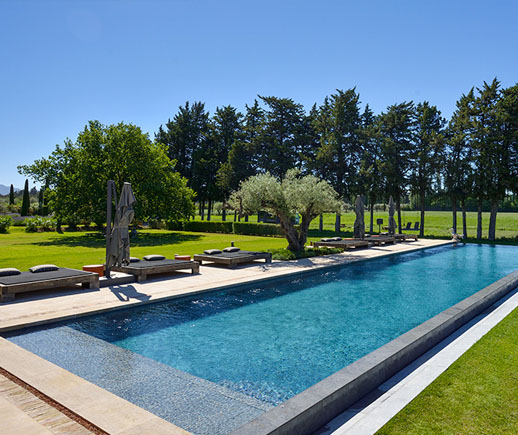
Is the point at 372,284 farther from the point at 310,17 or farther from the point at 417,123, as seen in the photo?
the point at 417,123

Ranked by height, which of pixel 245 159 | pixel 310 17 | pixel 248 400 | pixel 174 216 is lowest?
pixel 248 400

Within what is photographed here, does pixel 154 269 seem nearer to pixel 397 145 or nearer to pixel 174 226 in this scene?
pixel 174 226

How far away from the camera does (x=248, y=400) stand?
5.26 metres

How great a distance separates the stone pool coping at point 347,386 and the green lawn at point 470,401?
629 millimetres

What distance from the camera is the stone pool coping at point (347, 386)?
399 cm

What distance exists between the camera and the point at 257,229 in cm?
3531

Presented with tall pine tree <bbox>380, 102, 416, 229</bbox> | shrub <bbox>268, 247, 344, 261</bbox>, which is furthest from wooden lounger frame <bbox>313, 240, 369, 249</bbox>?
tall pine tree <bbox>380, 102, 416, 229</bbox>

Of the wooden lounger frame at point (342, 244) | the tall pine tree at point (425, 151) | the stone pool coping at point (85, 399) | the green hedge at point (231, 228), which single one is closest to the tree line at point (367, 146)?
the tall pine tree at point (425, 151)

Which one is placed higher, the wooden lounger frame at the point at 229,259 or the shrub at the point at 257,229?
the shrub at the point at 257,229

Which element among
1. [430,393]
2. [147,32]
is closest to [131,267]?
[430,393]

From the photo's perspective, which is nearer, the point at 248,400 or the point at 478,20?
the point at 248,400

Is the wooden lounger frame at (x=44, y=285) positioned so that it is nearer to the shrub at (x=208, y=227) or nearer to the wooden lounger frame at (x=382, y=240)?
the wooden lounger frame at (x=382, y=240)

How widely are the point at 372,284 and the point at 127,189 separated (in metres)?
9.56

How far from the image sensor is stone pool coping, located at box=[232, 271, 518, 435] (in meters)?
3.99
